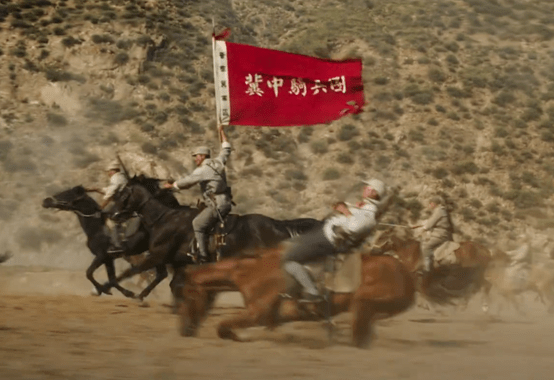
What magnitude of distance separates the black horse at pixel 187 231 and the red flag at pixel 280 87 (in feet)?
5.13

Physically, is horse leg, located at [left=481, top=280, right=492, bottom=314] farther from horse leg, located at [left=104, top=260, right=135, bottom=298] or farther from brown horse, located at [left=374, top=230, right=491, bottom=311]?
horse leg, located at [left=104, top=260, right=135, bottom=298]

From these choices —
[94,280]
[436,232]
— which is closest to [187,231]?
[94,280]

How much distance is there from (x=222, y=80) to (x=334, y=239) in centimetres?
435

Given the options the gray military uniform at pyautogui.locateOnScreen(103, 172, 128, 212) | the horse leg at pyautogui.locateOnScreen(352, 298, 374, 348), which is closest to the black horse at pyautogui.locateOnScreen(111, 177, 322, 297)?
the gray military uniform at pyautogui.locateOnScreen(103, 172, 128, 212)

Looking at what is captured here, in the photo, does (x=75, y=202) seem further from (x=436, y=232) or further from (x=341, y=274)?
(x=341, y=274)

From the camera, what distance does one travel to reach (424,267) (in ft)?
53.3

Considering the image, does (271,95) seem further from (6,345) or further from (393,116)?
(393,116)

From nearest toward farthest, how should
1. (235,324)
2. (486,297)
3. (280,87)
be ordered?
(235,324) → (280,87) → (486,297)

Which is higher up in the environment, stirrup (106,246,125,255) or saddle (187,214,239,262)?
saddle (187,214,239,262)

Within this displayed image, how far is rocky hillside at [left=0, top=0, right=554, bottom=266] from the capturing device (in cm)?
3294

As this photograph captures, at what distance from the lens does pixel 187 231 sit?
14000 mm

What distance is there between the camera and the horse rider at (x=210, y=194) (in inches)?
528

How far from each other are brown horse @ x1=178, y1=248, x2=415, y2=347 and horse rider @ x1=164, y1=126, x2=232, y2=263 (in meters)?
2.39

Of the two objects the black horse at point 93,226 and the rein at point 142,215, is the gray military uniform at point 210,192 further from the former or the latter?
the black horse at point 93,226
